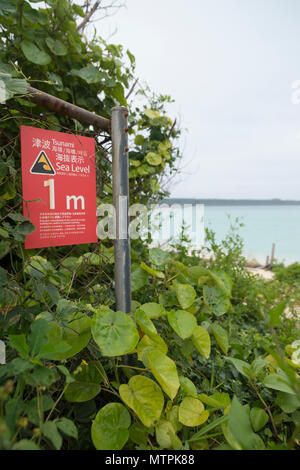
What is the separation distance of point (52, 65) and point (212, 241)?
146cm

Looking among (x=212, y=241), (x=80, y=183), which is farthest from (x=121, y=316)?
(x=212, y=241)

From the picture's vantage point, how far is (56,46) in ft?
A: 3.80

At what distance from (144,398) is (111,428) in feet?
0.31

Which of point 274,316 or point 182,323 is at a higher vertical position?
point 274,316

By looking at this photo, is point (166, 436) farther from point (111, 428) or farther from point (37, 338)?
point (37, 338)

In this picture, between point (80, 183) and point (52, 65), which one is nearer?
point (80, 183)

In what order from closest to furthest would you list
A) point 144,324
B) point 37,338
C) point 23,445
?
point 23,445 → point 37,338 → point 144,324

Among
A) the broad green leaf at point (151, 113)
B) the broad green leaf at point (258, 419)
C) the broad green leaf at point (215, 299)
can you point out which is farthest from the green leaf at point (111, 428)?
the broad green leaf at point (151, 113)

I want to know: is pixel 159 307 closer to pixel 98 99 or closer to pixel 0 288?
pixel 0 288

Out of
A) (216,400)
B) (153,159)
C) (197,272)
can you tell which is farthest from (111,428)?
(153,159)

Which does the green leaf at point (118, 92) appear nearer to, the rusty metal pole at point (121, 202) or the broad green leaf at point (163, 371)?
the rusty metal pole at point (121, 202)

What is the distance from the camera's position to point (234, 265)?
2.15 meters

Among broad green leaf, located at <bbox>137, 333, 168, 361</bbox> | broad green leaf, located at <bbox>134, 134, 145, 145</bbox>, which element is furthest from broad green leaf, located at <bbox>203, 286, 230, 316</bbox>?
broad green leaf, located at <bbox>134, 134, 145, 145</bbox>
